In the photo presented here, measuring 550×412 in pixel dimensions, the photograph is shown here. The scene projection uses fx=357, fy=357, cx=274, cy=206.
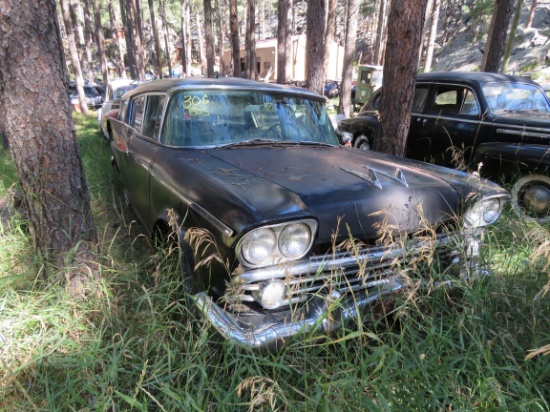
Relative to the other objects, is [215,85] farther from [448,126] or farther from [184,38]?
[184,38]

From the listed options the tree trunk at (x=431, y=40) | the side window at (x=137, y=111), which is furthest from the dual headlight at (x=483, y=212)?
the tree trunk at (x=431, y=40)

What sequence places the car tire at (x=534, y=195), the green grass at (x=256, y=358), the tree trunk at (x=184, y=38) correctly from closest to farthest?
the green grass at (x=256, y=358) → the car tire at (x=534, y=195) → the tree trunk at (x=184, y=38)

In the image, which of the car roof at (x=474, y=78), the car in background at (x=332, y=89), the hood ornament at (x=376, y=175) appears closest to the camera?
the hood ornament at (x=376, y=175)

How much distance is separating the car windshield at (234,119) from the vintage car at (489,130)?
1.18 metres

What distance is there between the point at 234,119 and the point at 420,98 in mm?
4064

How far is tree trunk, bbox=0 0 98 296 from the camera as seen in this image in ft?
7.04

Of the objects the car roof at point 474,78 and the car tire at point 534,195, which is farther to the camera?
the car roof at point 474,78

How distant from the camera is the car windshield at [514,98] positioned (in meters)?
5.09

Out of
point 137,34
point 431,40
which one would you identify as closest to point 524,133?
point 431,40

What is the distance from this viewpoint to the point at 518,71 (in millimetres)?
23547

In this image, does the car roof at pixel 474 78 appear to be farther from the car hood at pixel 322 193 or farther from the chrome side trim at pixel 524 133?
the car hood at pixel 322 193

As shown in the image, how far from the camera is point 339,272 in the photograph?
1.98m

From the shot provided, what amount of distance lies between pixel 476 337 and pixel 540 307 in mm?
578

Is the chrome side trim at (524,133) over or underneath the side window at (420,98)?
underneath
